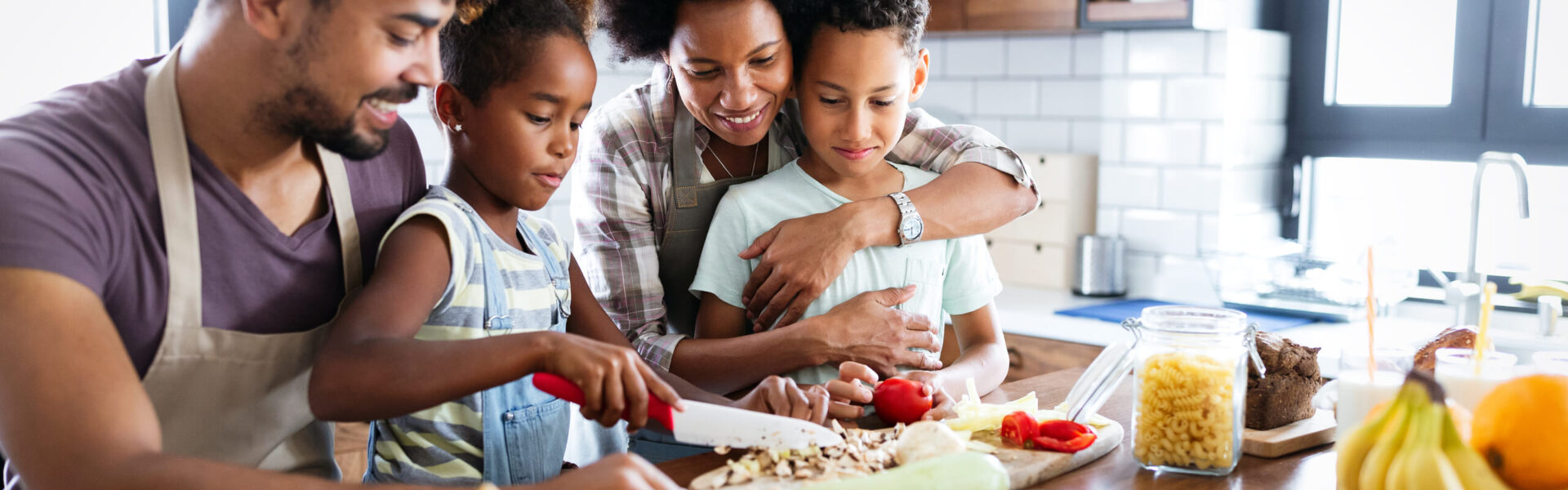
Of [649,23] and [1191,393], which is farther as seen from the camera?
[649,23]

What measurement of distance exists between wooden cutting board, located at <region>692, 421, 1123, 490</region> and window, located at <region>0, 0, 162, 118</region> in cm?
183

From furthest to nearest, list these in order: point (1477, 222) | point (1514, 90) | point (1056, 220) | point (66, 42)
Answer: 1. point (1056, 220)
2. point (1514, 90)
3. point (1477, 222)
4. point (66, 42)

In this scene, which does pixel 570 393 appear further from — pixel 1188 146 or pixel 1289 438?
pixel 1188 146

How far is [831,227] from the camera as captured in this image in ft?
5.40

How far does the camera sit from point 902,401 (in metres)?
1.38

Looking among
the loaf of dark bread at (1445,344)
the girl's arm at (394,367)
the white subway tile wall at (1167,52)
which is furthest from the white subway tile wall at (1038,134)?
the girl's arm at (394,367)

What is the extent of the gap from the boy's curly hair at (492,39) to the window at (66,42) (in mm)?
1359

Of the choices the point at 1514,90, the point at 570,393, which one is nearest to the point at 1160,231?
the point at 1514,90

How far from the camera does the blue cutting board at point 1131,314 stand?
2.73 meters

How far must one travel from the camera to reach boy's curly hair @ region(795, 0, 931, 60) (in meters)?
1.60

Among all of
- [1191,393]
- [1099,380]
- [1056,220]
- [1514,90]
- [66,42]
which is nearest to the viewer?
[1191,393]

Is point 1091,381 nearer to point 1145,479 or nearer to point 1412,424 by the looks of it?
point 1145,479

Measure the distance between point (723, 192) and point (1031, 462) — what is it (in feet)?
2.31

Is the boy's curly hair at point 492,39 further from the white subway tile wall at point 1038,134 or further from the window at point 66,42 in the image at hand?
the white subway tile wall at point 1038,134
